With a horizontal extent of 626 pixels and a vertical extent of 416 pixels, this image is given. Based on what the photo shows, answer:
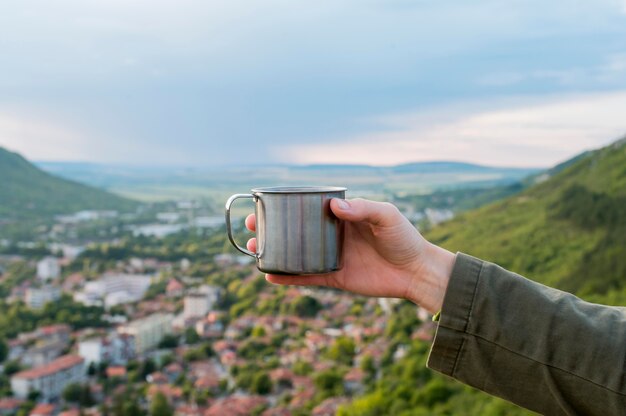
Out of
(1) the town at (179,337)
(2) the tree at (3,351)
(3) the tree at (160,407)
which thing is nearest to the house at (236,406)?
(1) the town at (179,337)

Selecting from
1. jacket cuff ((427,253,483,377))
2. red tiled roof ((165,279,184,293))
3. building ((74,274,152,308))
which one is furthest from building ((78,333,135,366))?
jacket cuff ((427,253,483,377))

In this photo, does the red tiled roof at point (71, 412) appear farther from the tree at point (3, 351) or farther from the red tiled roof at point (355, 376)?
the red tiled roof at point (355, 376)

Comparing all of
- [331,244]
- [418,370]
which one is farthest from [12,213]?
[331,244]

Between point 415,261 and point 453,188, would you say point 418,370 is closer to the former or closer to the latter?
point 415,261

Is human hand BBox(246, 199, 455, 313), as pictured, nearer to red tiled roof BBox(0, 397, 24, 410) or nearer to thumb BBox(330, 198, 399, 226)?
thumb BBox(330, 198, 399, 226)

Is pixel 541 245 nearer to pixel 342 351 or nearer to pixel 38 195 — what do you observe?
pixel 342 351

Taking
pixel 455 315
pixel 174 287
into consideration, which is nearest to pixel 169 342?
pixel 174 287
